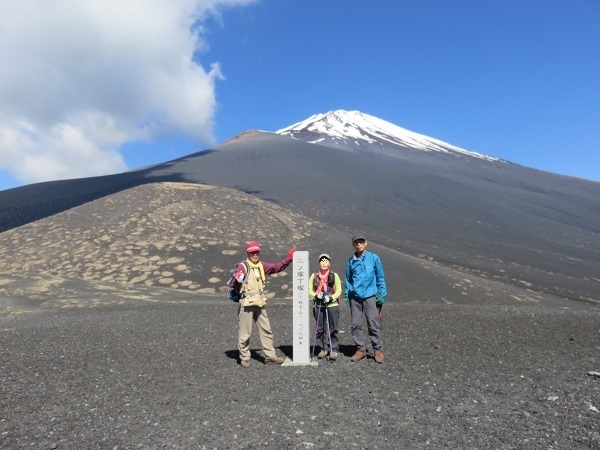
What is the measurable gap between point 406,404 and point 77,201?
38843 millimetres

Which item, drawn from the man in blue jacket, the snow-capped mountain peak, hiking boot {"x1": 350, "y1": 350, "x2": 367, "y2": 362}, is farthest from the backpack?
the snow-capped mountain peak

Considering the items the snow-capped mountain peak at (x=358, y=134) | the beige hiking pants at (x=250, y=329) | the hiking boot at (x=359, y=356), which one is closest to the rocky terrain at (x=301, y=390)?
the hiking boot at (x=359, y=356)

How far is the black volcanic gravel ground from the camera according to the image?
4184mm

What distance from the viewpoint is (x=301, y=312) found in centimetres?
677

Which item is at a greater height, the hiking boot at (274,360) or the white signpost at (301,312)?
the white signpost at (301,312)

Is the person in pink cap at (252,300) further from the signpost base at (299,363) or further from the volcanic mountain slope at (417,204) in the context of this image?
the volcanic mountain slope at (417,204)

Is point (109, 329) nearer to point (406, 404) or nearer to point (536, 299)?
point (406, 404)

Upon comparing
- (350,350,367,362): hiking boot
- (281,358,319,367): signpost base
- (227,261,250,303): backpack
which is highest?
(227,261,250,303): backpack

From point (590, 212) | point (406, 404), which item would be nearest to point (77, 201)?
point (406, 404)

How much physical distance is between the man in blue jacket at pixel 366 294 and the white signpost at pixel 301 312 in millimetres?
736

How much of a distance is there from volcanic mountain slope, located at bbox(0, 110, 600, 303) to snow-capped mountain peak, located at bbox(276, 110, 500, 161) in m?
25.5

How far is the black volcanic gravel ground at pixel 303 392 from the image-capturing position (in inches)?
165

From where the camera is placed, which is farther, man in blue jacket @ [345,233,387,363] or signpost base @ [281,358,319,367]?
man in blue jacket @ [345,233,387,363]

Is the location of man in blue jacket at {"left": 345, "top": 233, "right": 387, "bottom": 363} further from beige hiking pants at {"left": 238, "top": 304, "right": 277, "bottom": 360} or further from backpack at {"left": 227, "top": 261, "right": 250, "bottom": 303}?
backpack at {"left": 227, "top": 261, "right": 250, "bottom": 303}
